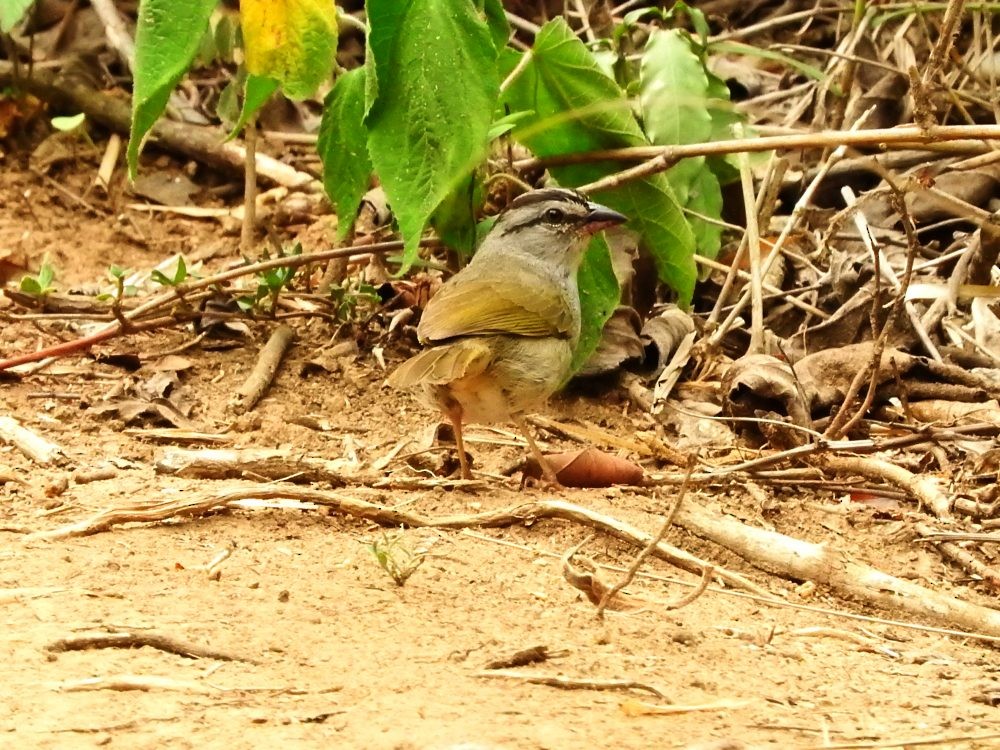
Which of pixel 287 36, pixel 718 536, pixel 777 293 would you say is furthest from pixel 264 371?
pixel 777 293

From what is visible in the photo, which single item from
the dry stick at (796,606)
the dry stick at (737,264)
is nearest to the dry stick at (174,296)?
the dry stick at (737,264)

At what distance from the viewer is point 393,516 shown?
3.54m

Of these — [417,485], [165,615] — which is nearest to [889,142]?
[417,485]

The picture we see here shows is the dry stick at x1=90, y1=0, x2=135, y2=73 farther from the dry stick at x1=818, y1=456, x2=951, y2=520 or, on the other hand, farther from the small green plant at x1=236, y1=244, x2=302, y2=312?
the dry stick at x1=818, y1=456, x2=951, y2=520

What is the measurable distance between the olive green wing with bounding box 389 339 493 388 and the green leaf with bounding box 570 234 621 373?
681 millimetres

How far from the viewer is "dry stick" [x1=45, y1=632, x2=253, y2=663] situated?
250 cm

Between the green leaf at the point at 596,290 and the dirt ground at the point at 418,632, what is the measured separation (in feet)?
2.58

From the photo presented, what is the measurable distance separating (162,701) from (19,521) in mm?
1387

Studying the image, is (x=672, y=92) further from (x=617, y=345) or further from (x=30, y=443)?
(x=30, y=443)

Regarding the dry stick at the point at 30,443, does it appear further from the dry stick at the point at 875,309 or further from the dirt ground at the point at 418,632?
the dry stick at the point at 875,309

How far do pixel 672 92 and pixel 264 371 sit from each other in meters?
2.01

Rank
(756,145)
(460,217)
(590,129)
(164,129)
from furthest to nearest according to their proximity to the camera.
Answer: (164,129) → (460,217) → (590,129) → (756,145)

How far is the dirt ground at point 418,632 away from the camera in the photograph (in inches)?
87.1

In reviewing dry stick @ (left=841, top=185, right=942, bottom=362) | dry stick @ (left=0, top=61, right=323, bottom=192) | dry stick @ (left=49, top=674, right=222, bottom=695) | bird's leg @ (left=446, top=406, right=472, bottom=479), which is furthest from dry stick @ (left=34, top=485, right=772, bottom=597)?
dry stick @ (left=0, top=61, right=323, bottom=192)
